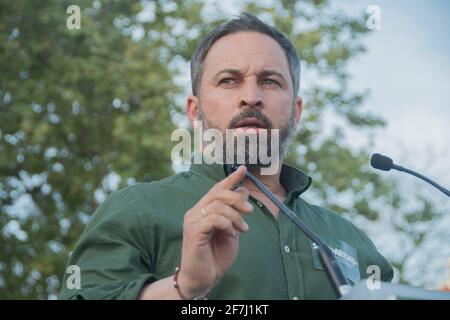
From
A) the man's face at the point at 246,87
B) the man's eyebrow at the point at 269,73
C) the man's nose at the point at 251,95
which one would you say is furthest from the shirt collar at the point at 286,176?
the man's eyebrow at the point at 269,73

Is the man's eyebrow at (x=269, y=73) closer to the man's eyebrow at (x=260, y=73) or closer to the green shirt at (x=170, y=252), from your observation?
the man's eyebrow at (x=260, y=73)

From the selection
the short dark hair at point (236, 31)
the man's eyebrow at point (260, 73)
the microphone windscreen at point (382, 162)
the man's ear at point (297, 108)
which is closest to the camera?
the microphone windscreen at point (382, 162)

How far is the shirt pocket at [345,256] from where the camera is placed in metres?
2.93

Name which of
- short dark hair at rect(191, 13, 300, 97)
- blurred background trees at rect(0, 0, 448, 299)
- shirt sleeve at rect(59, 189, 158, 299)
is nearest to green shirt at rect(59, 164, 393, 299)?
shirt sleeve at rect(59, 189, 158, 299)

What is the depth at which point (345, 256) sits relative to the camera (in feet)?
10.0

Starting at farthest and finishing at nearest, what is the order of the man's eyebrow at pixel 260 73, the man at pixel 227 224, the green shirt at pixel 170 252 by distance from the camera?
the man's eyebrow at pixel 260 73 < the green shirt at pixel 170 252 < the man at pixel 227 224

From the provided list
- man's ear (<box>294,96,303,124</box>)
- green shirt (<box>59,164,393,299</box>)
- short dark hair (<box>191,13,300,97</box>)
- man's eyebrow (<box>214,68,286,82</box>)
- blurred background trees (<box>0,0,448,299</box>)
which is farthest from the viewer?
blurred background trees (<box>0,0,448,299</box>)

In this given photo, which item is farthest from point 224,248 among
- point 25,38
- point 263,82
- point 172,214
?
point 25,38

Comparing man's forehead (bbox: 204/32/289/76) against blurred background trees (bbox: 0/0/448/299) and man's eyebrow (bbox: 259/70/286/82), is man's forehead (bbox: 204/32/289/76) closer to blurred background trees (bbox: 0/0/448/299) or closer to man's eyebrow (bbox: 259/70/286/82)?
man's eyebrow (bbox: 259/70/286/82)

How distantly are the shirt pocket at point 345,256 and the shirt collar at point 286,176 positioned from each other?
30 cm

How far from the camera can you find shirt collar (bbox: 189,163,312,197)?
3.18 metres

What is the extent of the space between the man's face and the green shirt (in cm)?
29

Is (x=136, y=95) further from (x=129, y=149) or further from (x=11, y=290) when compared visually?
(x=11, y=290)

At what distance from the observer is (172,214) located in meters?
2.86
